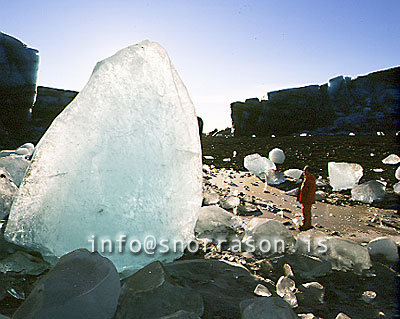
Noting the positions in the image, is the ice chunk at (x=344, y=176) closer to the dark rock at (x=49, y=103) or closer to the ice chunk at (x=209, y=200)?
the ice chunk at (x=209, y=200)

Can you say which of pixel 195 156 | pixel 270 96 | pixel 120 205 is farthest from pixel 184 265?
pixel 270 96

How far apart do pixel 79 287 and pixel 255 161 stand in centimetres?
514

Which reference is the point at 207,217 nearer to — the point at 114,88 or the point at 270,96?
the point at 114,88

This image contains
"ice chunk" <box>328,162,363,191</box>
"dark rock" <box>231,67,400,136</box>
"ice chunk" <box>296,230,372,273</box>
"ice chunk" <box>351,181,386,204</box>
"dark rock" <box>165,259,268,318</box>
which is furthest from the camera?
"dark rock" <box>231,67,400,136</box>

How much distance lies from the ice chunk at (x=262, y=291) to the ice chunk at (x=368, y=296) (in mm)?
500

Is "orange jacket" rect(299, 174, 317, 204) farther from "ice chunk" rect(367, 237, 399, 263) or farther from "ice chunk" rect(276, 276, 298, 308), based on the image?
"ice chunk" rect(276, 276, 298, 308)

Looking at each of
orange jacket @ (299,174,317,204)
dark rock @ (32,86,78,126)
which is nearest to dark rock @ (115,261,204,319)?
orange jacket @ (299,174,317,204)

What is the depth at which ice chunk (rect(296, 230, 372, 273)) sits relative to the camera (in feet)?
6.57

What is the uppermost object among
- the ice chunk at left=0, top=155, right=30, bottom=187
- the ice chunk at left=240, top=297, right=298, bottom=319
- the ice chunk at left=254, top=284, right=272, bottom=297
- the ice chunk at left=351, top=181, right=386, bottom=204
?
the ice chunk at left=0, top=155, right=30, bottom=187

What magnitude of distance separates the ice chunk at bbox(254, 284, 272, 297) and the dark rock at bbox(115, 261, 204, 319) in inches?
13.9

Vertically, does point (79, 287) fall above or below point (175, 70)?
below

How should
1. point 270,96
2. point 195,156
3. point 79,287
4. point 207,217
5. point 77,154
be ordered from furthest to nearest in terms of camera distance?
1. point 270,96
2. point 207,217
3. point 195,156
4. point 77,154
5. point 79,287

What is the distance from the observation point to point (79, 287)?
1.17m

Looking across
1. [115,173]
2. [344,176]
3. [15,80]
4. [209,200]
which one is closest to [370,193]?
[344,176]
